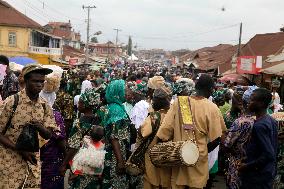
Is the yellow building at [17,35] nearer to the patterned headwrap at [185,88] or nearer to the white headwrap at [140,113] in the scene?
the white headwrap at [140,113]

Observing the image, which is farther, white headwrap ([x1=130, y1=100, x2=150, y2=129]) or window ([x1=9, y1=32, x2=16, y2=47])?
window ([x1=9, y1=32, x2=16, y2=47])

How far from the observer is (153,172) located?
495cm

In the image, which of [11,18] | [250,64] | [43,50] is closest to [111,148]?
[250,64]

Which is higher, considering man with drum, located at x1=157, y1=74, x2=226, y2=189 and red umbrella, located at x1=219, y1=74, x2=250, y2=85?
man with drum, located at x1=157, y1=74, x2=226, y2=189

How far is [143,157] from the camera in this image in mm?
5055

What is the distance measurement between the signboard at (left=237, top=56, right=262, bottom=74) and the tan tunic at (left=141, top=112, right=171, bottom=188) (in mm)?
14016

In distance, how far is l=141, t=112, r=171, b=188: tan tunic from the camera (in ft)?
15.9

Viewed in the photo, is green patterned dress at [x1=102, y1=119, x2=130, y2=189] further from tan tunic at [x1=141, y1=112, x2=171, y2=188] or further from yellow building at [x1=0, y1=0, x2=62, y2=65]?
yellow building at [x1=0, y1=0, x2=62, y2=65]

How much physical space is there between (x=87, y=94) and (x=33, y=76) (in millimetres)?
1128

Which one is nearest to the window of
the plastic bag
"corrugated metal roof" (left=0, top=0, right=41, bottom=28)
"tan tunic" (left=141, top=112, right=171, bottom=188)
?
"corrugated metal roof" (left=0, top=0, right=41, bottom=28)

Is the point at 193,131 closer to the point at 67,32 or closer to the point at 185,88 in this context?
the point at 185,88

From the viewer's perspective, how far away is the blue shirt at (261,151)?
177 inches

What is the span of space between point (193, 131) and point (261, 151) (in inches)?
27.9

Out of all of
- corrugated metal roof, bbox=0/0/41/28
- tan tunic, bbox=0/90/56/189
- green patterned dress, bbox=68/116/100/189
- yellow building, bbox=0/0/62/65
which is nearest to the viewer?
tan tunic, bbox=0/90/56/189
